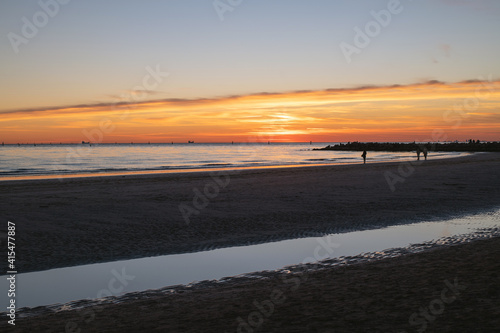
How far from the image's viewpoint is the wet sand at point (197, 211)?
12695mm

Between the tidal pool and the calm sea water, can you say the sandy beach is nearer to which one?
the tidal pool

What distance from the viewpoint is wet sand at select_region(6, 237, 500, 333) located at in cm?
621

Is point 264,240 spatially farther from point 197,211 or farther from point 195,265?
point 197,211

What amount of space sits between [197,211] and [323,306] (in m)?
11.9

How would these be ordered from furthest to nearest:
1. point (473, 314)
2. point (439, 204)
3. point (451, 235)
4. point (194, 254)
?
point (439, 204), point (451, 235), point (194, 254), point (473, 314)

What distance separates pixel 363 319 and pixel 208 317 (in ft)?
7.77

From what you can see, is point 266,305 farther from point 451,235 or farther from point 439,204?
point 439,204

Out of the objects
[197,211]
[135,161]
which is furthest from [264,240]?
[135,161]

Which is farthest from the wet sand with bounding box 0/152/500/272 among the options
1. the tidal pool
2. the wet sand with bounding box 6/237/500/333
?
the wet sand with bounding box 6/237/500/333

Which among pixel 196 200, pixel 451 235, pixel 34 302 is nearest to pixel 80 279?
pixel 34 302

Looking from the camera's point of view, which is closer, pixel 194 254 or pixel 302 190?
pixel 194 254

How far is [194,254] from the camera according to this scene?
11.8m

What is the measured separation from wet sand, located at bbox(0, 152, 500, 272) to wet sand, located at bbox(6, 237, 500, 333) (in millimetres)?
4259

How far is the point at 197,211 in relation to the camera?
1836cm
